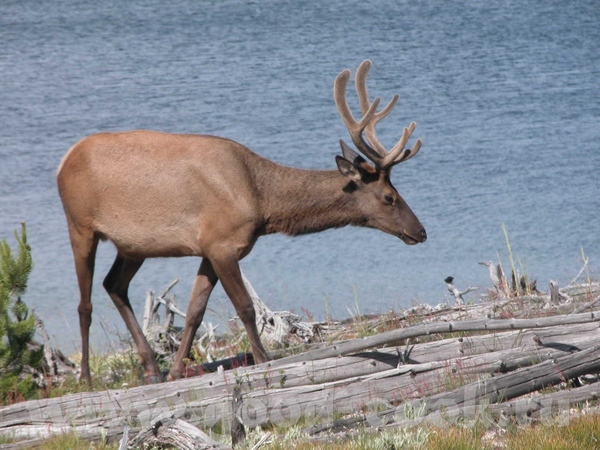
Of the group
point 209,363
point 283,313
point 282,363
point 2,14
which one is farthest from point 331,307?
point 2,14

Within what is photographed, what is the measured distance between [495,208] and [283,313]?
5431mm

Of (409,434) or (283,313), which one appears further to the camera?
(283,313)

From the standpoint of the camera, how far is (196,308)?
874cm

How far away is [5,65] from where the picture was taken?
21.0 m

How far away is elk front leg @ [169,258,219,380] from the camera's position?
8.70 metres

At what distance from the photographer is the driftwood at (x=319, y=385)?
6.55 m

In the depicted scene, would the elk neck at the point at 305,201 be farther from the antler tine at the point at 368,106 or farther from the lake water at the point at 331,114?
the lake water at the point at 331,114

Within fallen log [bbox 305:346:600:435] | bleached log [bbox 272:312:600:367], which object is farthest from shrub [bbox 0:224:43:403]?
fallen log [bbox 305:346:600:435]

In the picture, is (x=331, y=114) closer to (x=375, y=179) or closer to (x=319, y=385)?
(x=375, y=179)

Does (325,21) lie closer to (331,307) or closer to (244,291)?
(331,307)

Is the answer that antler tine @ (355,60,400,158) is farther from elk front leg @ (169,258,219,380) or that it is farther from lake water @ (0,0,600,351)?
lake water @ (0,0,600,351)

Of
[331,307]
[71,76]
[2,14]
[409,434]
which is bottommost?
[331,307]

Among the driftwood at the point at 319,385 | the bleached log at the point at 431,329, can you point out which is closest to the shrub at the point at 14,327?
the driftwood at the point at 319,385

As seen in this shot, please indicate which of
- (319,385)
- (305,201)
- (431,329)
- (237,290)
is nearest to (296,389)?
(319,385)
